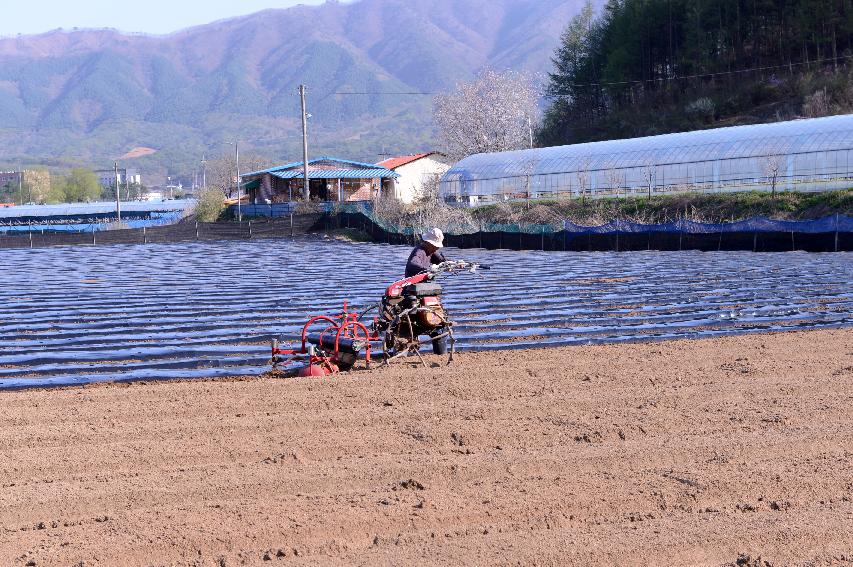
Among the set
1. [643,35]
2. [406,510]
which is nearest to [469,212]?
[643,35]

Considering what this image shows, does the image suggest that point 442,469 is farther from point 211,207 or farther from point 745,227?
point 211,207

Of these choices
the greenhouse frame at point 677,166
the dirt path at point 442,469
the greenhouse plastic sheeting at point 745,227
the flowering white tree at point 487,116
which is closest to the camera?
the dirt path at point 442,469

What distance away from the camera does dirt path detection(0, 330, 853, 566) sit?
4.97 meters

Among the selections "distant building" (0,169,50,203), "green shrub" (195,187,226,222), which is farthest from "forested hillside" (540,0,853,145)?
"distant building" (0,169,50,203)

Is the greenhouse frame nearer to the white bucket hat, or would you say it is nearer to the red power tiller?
the white bucket hat

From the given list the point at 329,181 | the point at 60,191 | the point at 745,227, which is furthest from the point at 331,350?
the point at 60,191

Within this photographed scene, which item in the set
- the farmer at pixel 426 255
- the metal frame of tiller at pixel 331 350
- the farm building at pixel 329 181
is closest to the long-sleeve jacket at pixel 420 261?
the farmer at pixel 426 255

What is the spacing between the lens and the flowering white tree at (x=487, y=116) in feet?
240

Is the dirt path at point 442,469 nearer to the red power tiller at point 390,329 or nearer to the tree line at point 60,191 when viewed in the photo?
the red power tiller at point 390,329

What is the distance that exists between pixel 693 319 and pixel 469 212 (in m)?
35.5

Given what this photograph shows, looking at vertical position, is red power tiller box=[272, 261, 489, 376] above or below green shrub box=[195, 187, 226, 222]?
below

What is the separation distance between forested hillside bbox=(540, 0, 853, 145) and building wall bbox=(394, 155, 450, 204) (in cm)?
853

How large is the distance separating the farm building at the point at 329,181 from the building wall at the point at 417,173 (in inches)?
54.1

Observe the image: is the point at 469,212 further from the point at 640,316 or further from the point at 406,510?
the point at 406,510
